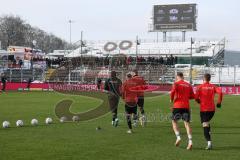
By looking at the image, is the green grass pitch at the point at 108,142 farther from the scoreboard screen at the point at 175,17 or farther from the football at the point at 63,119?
the scoreboard screen at the point at 175,17

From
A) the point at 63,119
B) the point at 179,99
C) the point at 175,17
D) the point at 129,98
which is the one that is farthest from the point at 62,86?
the point at 179,99

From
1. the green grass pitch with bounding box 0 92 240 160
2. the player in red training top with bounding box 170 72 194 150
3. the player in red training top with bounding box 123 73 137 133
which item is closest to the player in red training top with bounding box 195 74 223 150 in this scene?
the player in red training top with bounding box 170 72 194 150

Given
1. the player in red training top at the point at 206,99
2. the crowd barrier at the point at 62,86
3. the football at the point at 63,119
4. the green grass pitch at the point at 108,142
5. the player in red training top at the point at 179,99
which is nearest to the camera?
the green grass pitch at the point at 108,142

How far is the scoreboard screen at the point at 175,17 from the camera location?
261ft

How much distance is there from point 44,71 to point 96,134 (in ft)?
131

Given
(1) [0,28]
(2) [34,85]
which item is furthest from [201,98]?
(1) [0,28]

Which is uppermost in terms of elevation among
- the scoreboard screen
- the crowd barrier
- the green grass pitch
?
the scoreboard screen

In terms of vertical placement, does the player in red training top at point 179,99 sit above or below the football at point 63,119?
above

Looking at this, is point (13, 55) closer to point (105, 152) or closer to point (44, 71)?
→ point (44, 71)

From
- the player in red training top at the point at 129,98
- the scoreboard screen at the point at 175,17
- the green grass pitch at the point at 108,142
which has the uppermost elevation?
the scoreboard screen at the point at 175,17

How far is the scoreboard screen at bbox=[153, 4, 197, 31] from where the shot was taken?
79562 mm

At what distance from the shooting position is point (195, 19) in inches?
3125

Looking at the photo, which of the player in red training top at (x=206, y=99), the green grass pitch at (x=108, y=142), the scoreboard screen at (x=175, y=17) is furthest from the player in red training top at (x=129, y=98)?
the scoreboard screen at (x=175, y=17)

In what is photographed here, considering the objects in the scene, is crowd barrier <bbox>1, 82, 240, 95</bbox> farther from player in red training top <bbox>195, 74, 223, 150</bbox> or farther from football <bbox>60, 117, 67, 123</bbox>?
player in red training top <bbox>195, 74, 223, 150</bbox>
